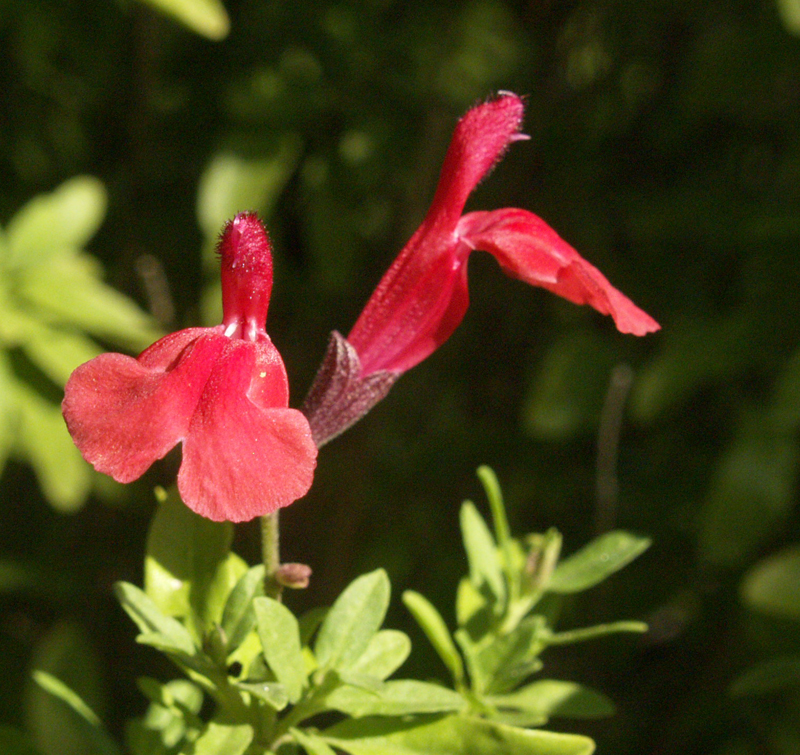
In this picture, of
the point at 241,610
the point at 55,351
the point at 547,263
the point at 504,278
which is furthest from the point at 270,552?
the point at 504,278

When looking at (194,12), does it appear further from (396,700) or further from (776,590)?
(776,590)

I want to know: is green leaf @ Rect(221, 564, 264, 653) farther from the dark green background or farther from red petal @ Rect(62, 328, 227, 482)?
the dark green background

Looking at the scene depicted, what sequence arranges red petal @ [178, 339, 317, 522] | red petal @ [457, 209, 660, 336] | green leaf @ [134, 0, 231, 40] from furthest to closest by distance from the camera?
green leaf @ [134, 0, 231, 40], red petal @ [457, 209, 660, 336], red petal @ [178, 339, 317, 522]

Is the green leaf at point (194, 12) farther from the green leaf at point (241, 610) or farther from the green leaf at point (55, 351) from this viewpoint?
the green leaf at point (241, 610)

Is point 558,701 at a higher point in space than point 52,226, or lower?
lower

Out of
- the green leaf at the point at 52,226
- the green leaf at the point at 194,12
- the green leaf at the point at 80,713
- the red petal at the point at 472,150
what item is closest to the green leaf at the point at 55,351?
the green leaf at the point at 52,226

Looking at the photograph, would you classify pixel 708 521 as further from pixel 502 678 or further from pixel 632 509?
pixel 502 678

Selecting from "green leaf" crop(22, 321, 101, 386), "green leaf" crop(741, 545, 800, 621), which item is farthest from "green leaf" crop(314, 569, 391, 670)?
"green leaf" crop(741, 545, 800, 621)
